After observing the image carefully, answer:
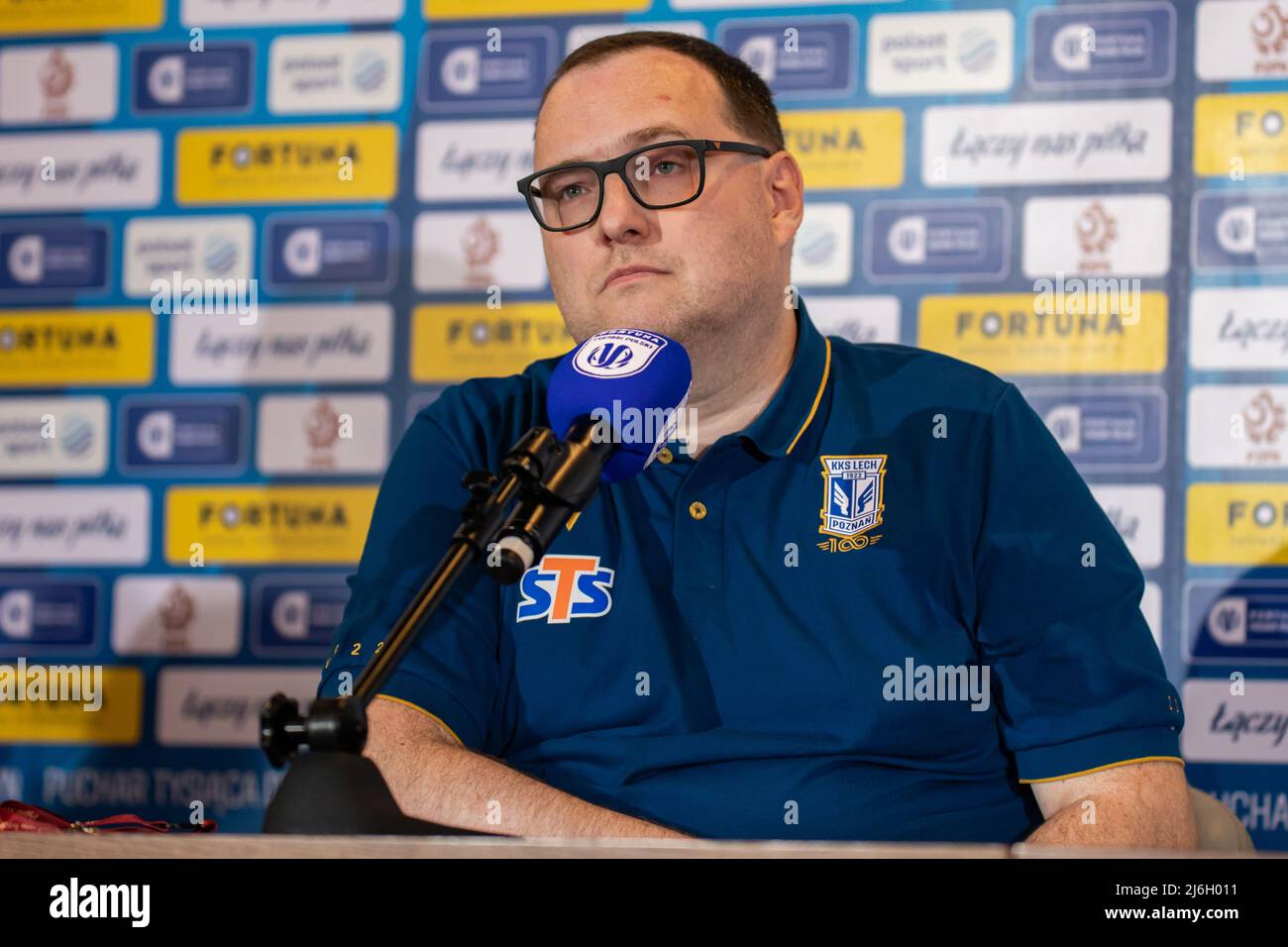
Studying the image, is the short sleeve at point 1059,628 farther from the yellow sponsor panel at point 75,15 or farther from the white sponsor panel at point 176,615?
the yellow sponsor panel at point 75,15

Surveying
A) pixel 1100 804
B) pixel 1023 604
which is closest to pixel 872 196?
pixel 1023 604

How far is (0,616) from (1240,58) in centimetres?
271

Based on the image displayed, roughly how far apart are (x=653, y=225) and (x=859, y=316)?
3.23 ft

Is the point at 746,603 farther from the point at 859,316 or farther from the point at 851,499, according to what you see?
the point at 859,316

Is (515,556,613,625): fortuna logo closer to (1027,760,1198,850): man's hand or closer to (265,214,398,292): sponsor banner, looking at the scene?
(1027,760,1198,850): man's hand

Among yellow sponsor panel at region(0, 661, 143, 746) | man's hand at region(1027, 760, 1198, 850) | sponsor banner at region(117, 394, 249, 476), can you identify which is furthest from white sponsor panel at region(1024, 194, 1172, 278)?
yellow sponsor panel at region(0, 661, 143, 746)

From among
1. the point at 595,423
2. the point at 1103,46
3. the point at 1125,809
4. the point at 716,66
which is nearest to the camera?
the point at 595,423

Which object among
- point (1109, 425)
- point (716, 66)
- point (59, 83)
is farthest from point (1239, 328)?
point (59, 83)

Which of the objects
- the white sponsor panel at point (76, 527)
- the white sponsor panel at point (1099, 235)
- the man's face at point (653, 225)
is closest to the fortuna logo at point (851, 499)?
the man's face at point (653, 225)

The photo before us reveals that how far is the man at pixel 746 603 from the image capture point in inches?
54.4

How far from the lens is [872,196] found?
2.49 metres

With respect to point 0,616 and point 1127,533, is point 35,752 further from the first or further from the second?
point 1127,533

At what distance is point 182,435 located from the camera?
107 inches

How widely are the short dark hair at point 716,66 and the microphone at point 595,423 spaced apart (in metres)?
0.57
